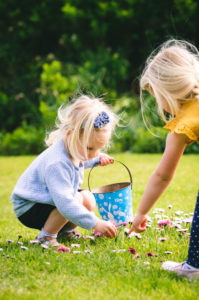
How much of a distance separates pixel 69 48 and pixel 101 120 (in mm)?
10754

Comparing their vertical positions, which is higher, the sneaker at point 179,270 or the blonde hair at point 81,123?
the blonde hair at point 81,123

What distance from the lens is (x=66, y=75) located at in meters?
10.4

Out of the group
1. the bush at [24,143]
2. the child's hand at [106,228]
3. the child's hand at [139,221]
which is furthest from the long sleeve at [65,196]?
the bush at [24,143]

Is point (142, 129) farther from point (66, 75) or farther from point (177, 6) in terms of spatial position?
point (177, 6)

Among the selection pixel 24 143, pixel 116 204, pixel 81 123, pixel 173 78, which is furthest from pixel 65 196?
pixel 24 143

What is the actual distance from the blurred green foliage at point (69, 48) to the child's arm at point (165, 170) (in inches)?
284

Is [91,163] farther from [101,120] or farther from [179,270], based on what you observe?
[179,270]

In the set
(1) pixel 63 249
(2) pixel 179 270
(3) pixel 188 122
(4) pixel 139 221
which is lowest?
(1) pixel 63 249

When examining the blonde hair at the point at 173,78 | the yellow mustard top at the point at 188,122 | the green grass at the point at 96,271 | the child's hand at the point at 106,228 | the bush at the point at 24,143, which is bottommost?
the bush at the point at 24,143

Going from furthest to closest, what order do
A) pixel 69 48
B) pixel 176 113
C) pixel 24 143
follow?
pixel 69 48 < pixel 24 143 < pixel 176 113

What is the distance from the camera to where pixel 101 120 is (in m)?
2.21

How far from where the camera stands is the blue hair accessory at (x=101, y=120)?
2193mm

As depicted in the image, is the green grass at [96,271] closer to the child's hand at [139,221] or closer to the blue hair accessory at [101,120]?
the child's hand at [139,221]

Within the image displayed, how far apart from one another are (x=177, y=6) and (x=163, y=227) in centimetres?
978
